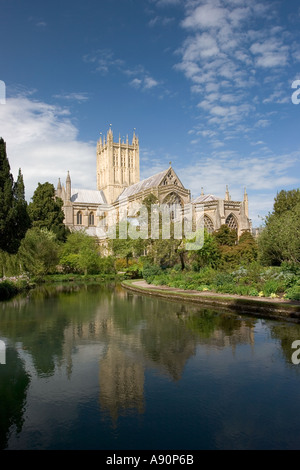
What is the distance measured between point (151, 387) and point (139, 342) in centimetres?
322

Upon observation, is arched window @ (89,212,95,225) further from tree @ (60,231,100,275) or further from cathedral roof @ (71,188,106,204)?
tree @ (60,231,100,275)

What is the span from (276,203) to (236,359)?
3748 centimetres

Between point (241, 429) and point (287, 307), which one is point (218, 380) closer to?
point (241, 429)

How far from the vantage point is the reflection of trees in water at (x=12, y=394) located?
5.03 metres

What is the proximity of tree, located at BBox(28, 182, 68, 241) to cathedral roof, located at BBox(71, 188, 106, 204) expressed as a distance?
2054cm

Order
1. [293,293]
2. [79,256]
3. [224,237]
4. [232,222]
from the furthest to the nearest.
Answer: [232,222] → [79,256] → [224,237] → [293,293]

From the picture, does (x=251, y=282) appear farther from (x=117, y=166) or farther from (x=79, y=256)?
(x=117, y=166)

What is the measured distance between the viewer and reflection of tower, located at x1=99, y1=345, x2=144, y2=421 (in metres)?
5.61

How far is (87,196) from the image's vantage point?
67.9 meters

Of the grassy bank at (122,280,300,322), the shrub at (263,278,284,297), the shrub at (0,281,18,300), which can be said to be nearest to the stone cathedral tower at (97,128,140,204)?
the shrub at (0,281,18,300)

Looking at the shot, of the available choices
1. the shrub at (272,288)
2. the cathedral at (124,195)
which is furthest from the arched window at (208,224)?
the shrub at (272,288)

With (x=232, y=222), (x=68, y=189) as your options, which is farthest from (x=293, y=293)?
(x=68, y=189)

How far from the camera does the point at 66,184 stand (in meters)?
63.2
